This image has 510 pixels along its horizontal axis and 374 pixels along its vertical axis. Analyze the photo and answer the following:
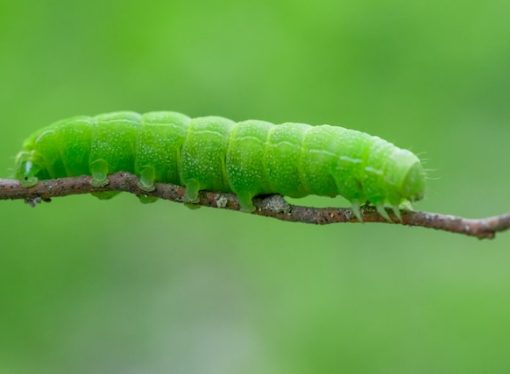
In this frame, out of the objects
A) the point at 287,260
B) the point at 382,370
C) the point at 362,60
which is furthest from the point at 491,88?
the point at 382,370

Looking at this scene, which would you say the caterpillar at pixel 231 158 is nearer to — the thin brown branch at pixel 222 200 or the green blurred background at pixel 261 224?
the thin brown branch at pixel 222 200

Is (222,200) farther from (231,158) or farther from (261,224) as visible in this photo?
(261,224)

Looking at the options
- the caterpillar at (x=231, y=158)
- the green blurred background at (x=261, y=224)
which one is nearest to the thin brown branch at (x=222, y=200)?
the caterpillar at (x=231, y=158)

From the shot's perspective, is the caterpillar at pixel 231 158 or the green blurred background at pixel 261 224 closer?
the caterpillar at pixel 231 158

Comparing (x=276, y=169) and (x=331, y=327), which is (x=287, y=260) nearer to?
(x=331, y=327)

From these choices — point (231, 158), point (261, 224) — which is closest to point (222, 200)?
point (231, 158)
